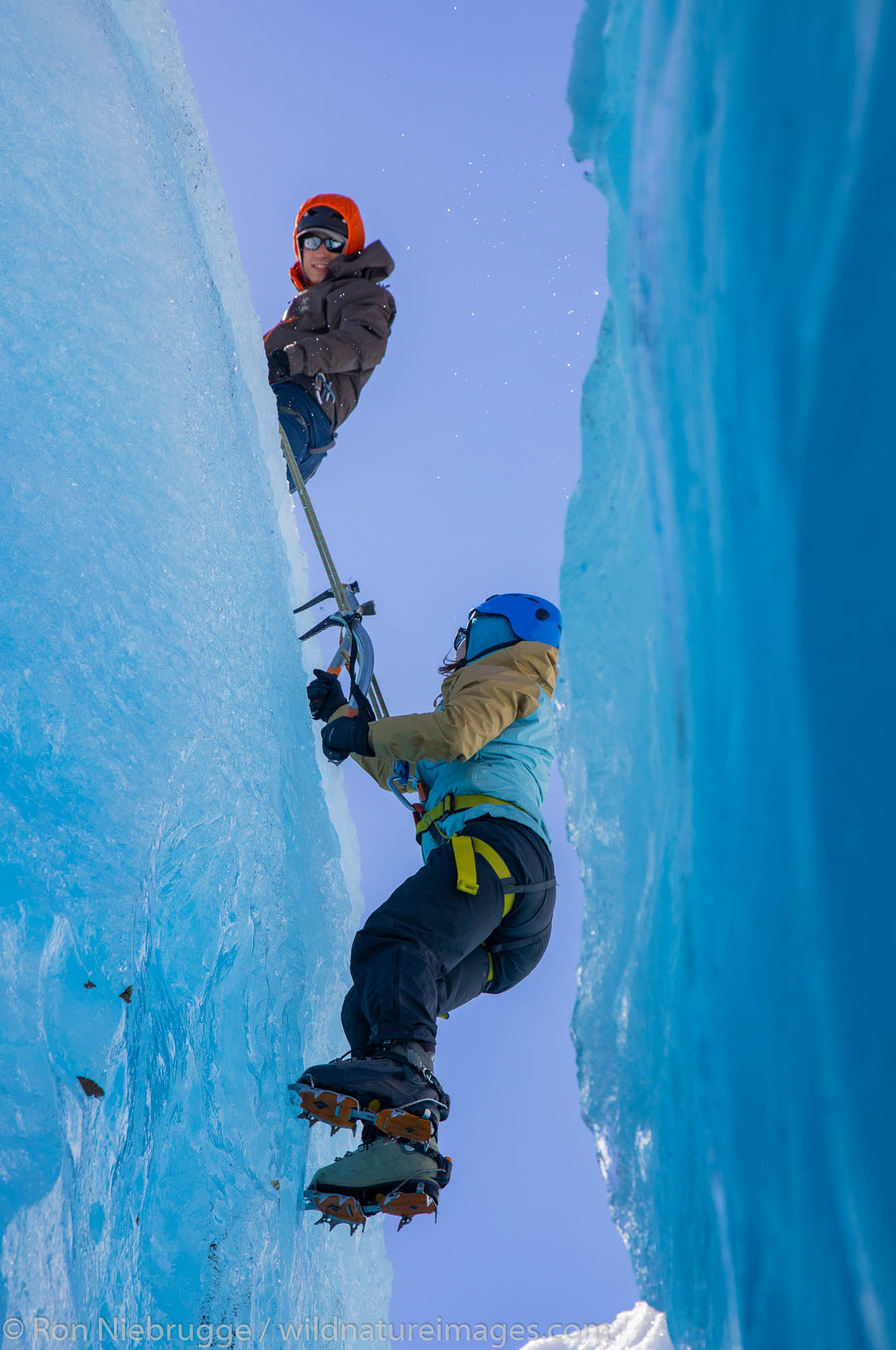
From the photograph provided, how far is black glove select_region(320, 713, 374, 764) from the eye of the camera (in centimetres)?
326

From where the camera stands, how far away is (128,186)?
119 inches

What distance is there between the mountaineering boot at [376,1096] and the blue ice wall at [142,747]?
38 centimetres

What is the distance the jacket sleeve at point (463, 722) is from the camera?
300 cm

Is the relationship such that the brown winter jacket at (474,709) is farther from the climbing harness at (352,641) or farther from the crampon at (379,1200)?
the crampon at (379,1200)

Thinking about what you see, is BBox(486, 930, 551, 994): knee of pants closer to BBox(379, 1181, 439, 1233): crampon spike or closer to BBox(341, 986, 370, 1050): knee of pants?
BBox(341, 986, 370, 1050): knee of pants

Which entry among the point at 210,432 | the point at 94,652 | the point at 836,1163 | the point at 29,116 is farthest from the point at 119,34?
the point at 836,1163

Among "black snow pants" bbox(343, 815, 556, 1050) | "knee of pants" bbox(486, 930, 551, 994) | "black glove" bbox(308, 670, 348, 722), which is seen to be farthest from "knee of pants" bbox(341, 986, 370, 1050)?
"black glove" bbox(308, 670, 348, 722)

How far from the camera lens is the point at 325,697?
3463 millimetres

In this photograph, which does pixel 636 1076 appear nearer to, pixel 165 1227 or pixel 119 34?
pixel 165 1227

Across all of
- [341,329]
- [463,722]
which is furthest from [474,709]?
[341,329]

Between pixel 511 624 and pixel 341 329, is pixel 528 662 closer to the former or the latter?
pixel 511 624

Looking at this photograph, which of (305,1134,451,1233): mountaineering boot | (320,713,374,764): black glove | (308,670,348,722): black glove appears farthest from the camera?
(308,670,348,722): black glove

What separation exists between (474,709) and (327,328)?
2429 millimetres

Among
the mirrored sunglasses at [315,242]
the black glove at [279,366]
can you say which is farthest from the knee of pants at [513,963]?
the mirrored sunglasses at [315,242]
